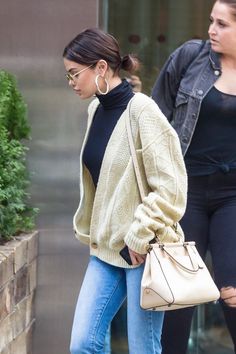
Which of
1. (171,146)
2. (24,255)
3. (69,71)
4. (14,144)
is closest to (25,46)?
(14,144)

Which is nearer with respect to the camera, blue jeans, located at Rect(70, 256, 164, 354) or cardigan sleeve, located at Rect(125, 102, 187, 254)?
cardigan sleeve, located at Rect(125, 102, 187, 254)

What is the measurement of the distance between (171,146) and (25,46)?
216cm

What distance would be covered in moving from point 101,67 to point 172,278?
92 cm

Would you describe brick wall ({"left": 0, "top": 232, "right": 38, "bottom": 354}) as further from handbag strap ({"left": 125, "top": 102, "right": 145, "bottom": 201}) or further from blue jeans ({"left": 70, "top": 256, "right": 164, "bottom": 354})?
handbag strap ({"left": 125, "top": 102, "right": 145, "bottom": 201})

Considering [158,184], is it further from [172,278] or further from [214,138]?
[214,138]

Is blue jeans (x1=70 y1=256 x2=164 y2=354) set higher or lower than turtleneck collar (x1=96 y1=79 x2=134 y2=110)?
lower


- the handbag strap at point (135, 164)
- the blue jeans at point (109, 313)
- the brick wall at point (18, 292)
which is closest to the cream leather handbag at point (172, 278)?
the handbag strap at point (135, 164)

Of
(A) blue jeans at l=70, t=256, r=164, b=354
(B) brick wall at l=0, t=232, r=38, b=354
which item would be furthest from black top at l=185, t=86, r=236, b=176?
(B) brick wall at l=0, t=232, r=38, b=354

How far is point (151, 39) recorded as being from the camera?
20.4 feet

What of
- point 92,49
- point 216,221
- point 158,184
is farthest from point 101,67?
point 216,221

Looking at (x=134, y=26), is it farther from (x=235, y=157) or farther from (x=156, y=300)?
(x=156, y=300)

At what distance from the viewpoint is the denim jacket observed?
14.3 ft

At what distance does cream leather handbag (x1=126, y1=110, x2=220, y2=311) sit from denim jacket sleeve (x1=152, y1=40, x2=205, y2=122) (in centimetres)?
73

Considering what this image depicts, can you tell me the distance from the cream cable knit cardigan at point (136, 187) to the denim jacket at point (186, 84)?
0.57 m
